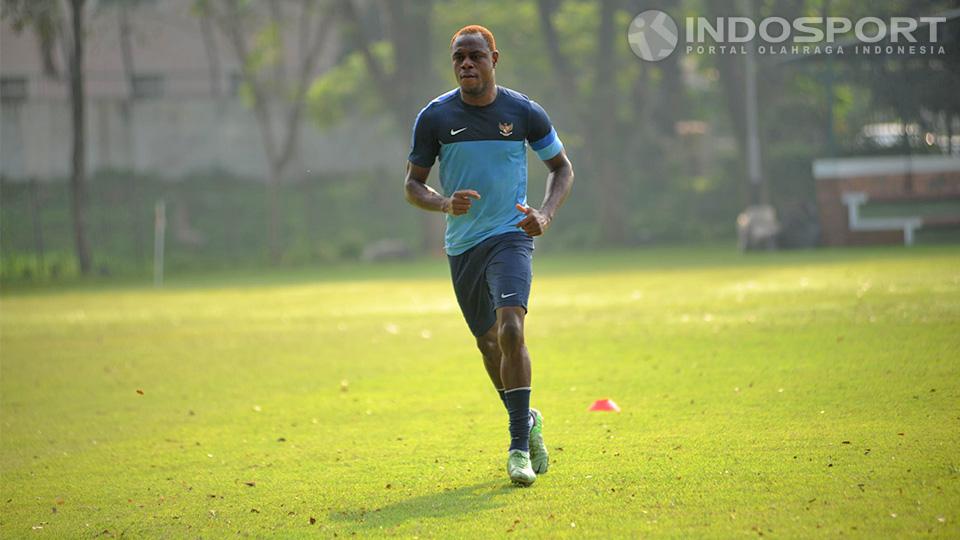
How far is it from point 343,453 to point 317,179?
42511 mm

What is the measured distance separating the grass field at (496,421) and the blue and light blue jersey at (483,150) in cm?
142

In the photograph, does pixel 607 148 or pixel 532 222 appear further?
pixel 607 148

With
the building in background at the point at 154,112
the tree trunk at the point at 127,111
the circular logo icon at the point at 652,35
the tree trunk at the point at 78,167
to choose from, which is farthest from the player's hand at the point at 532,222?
the tree trunk at the point at 127,111

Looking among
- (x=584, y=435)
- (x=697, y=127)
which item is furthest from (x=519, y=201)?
(x=697, y=127)

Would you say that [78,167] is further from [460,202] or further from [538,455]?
[538,455]

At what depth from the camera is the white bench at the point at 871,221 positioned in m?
30.4

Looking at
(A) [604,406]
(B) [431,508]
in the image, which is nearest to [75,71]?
(A) [604,406]

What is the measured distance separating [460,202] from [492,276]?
0.54 metres

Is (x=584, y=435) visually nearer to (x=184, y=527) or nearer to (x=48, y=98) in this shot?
(x=184, y=527)

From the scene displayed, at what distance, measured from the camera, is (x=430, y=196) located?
305 inches

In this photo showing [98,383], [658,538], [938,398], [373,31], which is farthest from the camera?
[373,31]

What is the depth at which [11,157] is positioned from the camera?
47.4 meters

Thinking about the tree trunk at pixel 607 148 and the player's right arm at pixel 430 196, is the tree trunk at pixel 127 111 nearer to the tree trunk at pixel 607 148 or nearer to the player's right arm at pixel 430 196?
the tree trunk at pixel 607 148

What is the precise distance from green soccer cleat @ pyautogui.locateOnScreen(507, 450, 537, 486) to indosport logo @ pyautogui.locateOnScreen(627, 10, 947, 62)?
20.2m
